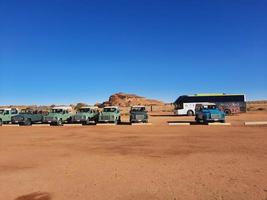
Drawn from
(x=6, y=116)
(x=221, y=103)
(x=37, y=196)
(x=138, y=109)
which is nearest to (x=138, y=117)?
(x=138, y=109)

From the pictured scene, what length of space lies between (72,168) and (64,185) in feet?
7.86

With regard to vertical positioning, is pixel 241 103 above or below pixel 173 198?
above

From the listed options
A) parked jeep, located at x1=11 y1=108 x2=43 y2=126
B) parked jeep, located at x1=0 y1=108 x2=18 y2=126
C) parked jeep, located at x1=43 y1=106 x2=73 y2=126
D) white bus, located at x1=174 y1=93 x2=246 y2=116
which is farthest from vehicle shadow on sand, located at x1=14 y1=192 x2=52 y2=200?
white bus, located at x1=174 y1=93 x2=246 y2=116

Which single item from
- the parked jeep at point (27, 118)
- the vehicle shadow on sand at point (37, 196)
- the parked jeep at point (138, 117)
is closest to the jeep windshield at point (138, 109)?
the parked jeep at point (138, 117)

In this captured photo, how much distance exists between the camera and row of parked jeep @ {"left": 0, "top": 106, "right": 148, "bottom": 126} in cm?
3606

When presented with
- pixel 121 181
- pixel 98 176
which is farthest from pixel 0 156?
pixel 121 181

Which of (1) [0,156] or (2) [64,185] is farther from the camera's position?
(1) [0,156]

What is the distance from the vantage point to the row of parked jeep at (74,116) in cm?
3606

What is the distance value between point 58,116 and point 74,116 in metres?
1.61

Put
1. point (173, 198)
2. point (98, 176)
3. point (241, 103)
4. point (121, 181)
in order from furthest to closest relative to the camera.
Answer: point (241, 103) < point (98, 176) < point (121, 181) < point (173, 198)

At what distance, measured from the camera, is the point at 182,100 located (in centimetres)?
5556

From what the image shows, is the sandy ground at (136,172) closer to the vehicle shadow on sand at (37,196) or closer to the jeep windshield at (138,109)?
the vehicle shadow on sand at (37,196)

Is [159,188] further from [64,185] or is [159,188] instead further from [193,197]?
[64,185]

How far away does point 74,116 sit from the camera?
1454 inches
